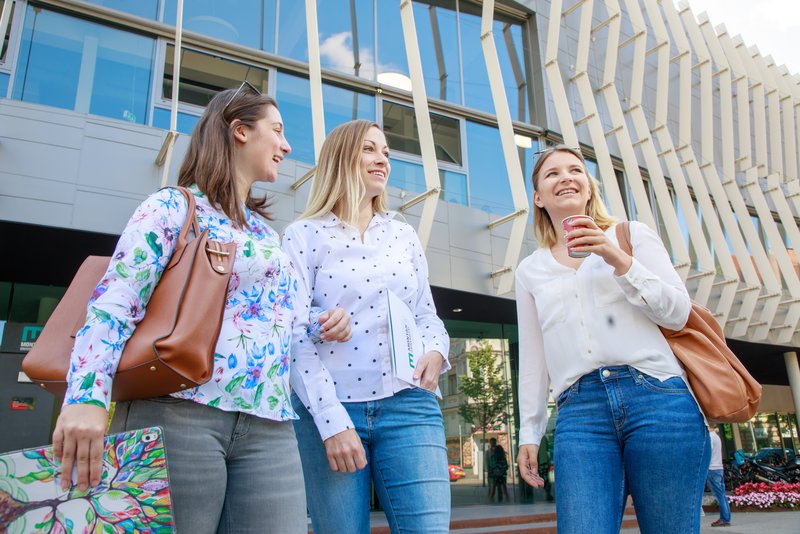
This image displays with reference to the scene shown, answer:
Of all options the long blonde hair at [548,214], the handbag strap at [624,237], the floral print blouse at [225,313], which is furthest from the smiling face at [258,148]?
the handbag strap at [624,237]

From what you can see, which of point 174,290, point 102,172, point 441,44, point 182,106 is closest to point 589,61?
point 441,44

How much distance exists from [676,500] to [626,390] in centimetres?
34

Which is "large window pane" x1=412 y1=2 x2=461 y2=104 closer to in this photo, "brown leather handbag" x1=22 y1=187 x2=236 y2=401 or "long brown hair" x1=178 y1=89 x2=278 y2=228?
"long brown hair" x1=178 y1=89 x2=278 y2=228

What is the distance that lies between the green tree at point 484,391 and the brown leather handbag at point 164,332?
11436mm

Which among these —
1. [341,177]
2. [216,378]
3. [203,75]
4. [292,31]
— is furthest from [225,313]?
[292,31]

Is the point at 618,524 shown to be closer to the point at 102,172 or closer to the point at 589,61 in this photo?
the point at 102,172

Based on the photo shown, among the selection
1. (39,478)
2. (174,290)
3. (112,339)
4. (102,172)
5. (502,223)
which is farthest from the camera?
(502,223)

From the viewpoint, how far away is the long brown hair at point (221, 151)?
190 cm

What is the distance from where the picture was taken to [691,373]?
1.98 meters

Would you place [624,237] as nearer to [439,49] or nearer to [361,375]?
[361,375]

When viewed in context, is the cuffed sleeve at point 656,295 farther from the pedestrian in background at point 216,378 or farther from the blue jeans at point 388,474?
the pedestrian in background at point 216,378

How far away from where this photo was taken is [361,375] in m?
2.09

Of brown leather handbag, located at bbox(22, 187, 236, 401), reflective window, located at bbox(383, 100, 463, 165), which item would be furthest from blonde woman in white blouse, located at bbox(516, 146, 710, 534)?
reflective window, located at bbox(383, 100, 463, 165)

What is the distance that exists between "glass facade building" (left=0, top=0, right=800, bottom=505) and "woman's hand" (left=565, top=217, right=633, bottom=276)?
683cm
